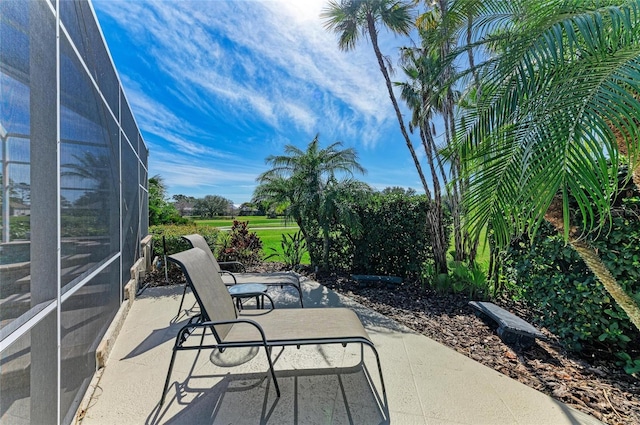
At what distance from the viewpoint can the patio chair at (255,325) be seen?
210 centimetres

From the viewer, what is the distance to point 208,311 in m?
2.17

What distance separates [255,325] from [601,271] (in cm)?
299

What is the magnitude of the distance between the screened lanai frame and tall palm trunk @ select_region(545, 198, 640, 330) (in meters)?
3.78

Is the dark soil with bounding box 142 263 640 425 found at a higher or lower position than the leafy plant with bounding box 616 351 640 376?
lower

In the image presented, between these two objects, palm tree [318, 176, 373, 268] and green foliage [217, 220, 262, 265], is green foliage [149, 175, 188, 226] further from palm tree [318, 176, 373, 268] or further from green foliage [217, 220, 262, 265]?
palm tree [318, 176, 373, 268]

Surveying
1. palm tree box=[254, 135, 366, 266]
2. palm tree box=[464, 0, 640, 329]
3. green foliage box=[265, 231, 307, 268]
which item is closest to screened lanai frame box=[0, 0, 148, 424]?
palm tree box=[464, 0, 640, 329]

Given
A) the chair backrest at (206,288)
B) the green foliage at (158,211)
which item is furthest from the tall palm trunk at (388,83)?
the green foliage at (158,211)

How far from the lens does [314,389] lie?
2.32 m

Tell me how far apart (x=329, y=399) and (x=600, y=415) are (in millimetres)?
1997

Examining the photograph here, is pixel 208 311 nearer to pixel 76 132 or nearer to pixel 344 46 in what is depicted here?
pixel 76 132

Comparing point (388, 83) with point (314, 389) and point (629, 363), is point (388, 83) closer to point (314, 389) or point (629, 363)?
point (629, 363)

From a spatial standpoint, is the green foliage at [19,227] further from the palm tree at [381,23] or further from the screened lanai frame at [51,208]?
the palm tree at [381,23]

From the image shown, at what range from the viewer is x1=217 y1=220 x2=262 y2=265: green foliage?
720 centimetres

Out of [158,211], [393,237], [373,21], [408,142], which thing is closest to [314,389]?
[393,237]
